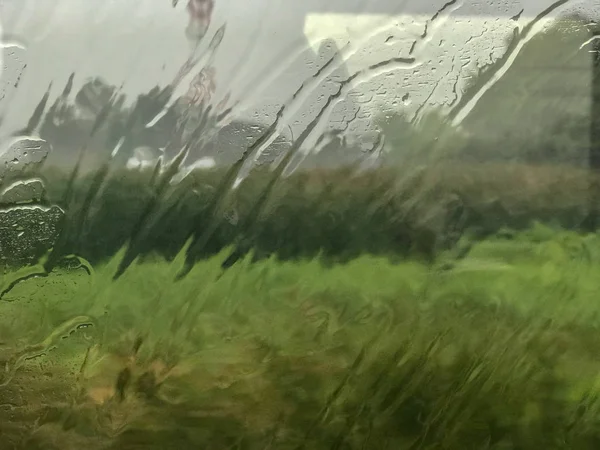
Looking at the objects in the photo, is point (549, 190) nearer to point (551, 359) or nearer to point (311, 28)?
point (551, 359)

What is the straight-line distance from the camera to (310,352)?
780 millimetres

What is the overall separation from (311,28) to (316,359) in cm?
37

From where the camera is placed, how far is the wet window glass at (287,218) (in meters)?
0.78

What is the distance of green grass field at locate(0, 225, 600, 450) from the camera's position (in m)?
0.78

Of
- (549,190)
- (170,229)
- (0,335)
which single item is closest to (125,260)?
(170,229)

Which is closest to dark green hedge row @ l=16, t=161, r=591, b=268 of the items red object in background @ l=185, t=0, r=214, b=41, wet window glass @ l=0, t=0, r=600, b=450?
wet window glass @ l=0, t=0, r=600, b=450

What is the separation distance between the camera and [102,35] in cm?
78

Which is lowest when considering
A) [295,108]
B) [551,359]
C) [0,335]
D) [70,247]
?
[0,335]

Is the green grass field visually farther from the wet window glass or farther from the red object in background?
the red object in background

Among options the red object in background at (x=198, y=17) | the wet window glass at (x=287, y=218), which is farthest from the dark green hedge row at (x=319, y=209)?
the red object in background at (x=198, y=17)

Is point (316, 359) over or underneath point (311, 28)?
underneath

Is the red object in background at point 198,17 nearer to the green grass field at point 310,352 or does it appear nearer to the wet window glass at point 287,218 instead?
the wet window glass at point 287,218

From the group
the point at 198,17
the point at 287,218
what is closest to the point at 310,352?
the point at 287,218

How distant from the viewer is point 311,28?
2.57 ft
